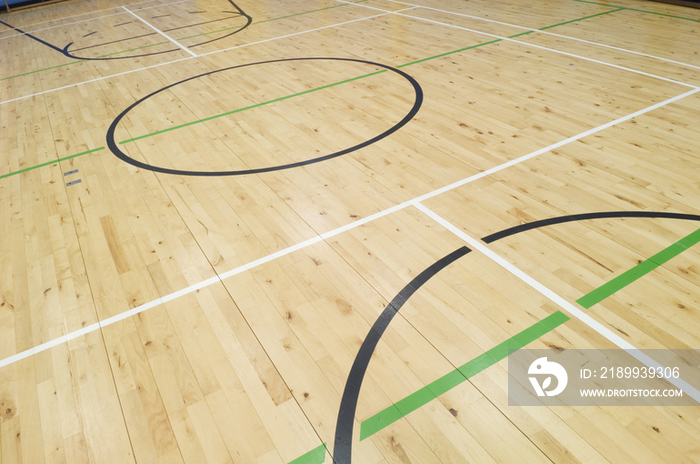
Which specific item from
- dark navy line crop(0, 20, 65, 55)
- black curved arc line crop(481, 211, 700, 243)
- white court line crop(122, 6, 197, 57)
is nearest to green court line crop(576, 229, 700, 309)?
black curved arc line crop(481, 211, 700, 243)

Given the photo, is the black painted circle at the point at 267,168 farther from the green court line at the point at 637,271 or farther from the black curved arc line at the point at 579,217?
the green court line at the point at 637,271

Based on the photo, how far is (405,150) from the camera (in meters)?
3.51

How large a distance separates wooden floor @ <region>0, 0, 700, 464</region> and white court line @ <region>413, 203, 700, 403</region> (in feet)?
0.04

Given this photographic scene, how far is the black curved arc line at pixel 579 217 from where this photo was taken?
2557 millimetres

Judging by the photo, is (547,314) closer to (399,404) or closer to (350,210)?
(399,404)

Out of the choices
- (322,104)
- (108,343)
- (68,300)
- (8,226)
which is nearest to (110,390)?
(108,343)

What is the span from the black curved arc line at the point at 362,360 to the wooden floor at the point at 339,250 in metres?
0.01

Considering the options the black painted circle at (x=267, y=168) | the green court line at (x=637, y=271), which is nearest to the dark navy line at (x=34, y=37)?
the black painted circle at (x=267, y=168)

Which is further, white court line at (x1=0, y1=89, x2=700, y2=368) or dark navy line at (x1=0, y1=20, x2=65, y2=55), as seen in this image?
dark navy line at (x1=0, y1=20, x2=65, y2=55)

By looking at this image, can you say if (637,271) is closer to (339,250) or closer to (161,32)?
(339,250)

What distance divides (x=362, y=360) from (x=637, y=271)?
133 centimetres

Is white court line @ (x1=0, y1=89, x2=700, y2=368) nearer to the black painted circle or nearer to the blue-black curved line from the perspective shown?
the blue-black curved line

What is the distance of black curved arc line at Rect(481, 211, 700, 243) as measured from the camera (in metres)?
2.56

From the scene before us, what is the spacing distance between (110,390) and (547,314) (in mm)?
1806
